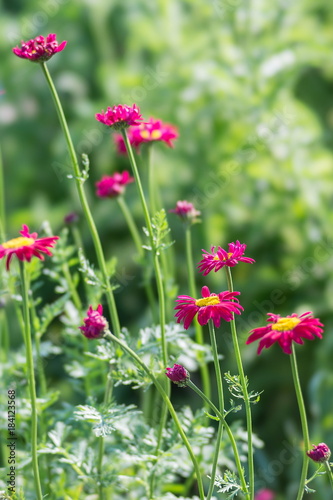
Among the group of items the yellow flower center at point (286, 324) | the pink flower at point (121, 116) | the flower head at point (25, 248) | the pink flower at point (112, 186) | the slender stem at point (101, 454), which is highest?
the pink flower at point (112, 186)

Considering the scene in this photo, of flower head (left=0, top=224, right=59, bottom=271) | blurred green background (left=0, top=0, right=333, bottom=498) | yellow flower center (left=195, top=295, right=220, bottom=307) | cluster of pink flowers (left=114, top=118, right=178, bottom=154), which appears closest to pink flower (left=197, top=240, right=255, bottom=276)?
yellow flower center (left=195, top=295, right=220, bottom=307)

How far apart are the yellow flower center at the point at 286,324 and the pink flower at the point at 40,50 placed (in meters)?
0.31

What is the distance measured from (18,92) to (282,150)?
3.01ft

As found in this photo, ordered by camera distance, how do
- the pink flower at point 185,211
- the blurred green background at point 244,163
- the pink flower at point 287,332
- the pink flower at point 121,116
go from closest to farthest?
the pink flower at point 287,332 → the pink flower at point 121,116 → the pink flower at point 185,211 → the blurred green background at point 244,163

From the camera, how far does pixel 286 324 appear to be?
0.59m

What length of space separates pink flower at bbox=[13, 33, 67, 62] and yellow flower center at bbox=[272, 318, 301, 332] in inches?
12.1

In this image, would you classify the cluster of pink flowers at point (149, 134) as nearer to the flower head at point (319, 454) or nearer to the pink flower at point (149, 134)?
the pink flower at point (149, 134)

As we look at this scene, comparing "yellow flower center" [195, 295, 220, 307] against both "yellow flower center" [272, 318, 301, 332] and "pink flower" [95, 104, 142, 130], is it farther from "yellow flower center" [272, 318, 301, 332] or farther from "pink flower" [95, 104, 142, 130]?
"pink flower" [95, 104, 142, 130]

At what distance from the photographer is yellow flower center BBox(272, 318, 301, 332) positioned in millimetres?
583

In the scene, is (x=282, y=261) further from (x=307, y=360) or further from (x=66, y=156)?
(x=66, y=156)

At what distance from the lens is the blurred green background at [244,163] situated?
5.30 ft

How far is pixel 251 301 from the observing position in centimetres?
168

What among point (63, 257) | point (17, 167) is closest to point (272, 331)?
point (63, 257)

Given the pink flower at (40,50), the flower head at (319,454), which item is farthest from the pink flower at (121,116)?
the flower head at (319,454)
